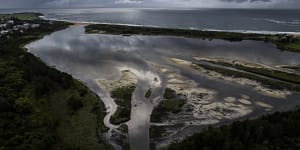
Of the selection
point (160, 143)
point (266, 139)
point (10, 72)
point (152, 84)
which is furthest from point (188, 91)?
point (10, 72)

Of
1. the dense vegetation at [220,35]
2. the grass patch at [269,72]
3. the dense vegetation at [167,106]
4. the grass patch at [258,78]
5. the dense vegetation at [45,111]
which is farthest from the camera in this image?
the dense vegetation at [220,35]

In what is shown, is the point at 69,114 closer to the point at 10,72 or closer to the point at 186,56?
the point at 10,72

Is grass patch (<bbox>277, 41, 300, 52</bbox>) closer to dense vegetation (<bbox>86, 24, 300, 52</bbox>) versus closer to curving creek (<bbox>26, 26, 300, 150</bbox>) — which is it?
dense vegetation (<bbox>86, 24, 300, 52</bbox>)

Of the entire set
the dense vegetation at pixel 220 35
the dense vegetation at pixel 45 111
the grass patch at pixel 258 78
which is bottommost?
the dense vegetation at pixel 45 111

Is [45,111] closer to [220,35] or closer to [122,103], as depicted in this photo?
[122,103]

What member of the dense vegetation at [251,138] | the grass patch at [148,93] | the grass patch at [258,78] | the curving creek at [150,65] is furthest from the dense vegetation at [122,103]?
the grass patch at [258,78]

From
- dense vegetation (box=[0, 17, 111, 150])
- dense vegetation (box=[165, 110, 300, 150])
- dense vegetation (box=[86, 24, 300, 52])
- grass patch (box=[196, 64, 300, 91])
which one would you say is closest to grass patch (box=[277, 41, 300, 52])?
dense vegetation (box=[86, 24, 300, 52])

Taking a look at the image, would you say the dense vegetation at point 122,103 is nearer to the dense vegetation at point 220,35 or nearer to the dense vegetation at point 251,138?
the dense vegetation at point 251,138
